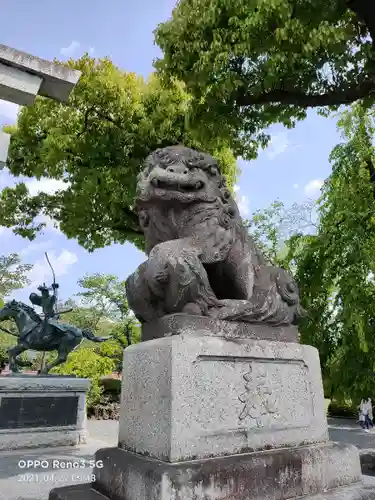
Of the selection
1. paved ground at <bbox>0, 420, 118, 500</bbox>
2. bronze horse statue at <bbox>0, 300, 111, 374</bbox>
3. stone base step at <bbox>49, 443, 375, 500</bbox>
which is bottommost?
paved ground at <bbox>0, 420, 118, 500</bbox>

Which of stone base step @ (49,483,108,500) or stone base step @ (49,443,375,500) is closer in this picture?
stone base step @ (49,443,375,500)

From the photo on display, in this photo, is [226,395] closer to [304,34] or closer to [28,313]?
[304,34]

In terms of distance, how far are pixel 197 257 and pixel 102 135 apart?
298 inches

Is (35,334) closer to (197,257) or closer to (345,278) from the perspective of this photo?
(345,278)

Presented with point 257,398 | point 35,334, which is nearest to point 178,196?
point 257,398

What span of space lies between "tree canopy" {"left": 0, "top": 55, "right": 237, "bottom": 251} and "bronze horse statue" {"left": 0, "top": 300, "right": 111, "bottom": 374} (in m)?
3.06

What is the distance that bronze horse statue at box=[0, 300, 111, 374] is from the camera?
8.42 m

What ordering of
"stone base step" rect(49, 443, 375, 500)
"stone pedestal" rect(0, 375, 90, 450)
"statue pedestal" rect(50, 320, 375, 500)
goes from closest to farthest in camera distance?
"stone base step" rect(49, 443, 375, 500), "statue pedestal" rect(50, 320, 375, 500), "stone pedestal" rect(0, 375, 90, 450)

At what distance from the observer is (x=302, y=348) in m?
2.64

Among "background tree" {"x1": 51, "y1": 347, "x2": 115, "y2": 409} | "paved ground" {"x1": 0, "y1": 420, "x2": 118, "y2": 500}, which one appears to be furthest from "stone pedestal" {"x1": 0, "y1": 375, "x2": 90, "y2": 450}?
"background tree" {"x1": 51, "y1": 347, "x2": 115, "y2": 409}

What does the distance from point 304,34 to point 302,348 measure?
5.11 meters

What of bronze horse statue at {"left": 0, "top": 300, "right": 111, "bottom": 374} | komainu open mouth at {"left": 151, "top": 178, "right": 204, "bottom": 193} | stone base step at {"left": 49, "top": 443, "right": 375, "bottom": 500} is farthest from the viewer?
bronze horse statue at {"left": 0, "top": 300, "right": 111, "bottom": 374}

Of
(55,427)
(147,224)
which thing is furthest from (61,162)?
(147,224)

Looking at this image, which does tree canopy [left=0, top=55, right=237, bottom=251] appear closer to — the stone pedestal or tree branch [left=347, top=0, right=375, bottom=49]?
tree branch [left=347, top=0, right=375, bottom=49]
